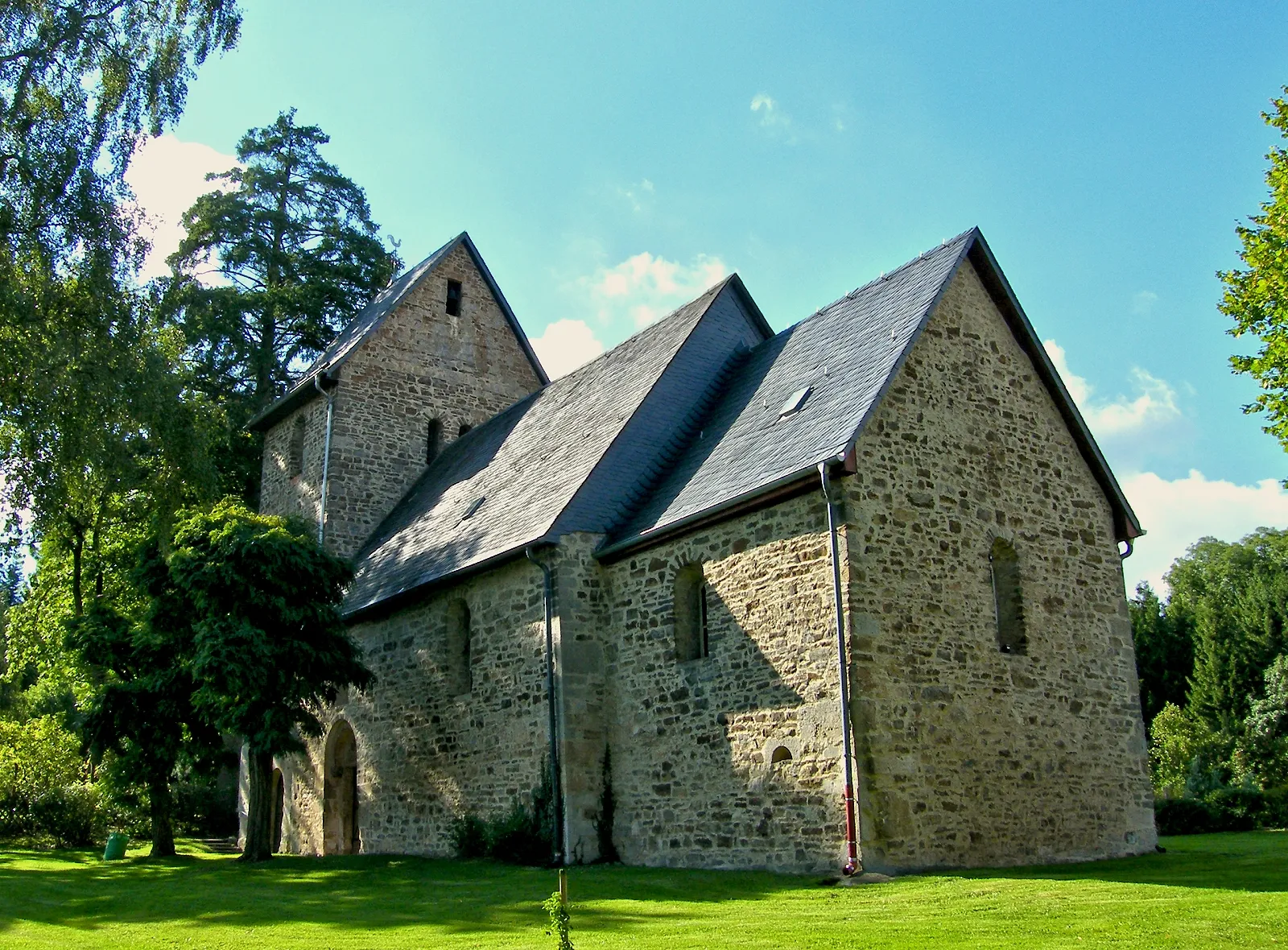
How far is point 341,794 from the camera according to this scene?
2094 cm

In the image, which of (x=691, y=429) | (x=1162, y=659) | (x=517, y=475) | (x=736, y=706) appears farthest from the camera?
(x=1162, y=659)

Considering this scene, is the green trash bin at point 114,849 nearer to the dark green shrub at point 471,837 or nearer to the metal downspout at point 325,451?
the dark green shrub at point 471,837

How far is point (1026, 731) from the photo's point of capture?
14164 millimetres

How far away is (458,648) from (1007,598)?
26.9ft

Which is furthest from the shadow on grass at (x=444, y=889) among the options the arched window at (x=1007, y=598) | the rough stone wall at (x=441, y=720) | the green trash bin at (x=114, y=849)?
the arched window at (x=1007, y=598)

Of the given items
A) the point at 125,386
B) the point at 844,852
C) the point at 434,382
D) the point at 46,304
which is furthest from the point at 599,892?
the point at 434,382

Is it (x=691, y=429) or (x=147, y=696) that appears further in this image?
(x=691, y=429)

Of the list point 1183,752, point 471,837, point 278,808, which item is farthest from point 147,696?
point 1183,752

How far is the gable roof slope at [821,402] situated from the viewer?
1396 centimetres

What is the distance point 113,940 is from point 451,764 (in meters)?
8.16

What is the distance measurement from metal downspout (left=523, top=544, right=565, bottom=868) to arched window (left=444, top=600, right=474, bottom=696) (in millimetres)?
2469

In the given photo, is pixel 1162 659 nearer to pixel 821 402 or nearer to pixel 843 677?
pixel 821 402

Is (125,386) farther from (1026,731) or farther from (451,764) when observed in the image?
(1026,731)

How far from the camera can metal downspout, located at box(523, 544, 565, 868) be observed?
→ 15008 mm
